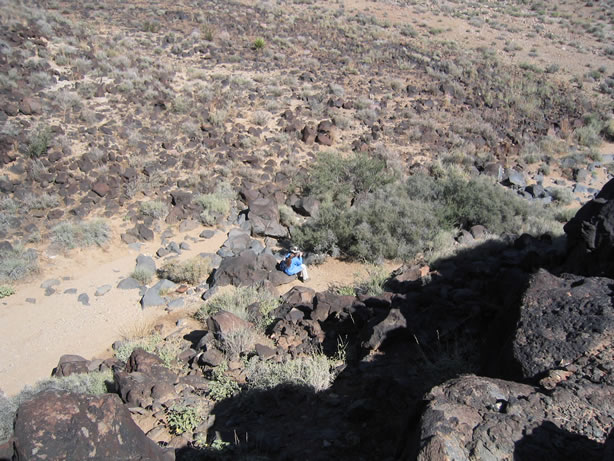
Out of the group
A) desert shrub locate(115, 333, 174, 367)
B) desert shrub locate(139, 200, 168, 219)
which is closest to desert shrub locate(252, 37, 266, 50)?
desert shrub locate(139, 200, 168, 219)

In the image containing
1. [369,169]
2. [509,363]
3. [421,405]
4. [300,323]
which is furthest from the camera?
[369,169]

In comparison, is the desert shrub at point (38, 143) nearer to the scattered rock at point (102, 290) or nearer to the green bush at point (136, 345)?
the scattered rock at point (102, 290)

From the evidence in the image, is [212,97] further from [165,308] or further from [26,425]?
[26,425]

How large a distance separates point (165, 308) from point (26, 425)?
5405 millimetres

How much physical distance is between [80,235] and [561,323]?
31.2 ft

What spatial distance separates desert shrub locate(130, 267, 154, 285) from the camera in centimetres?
931

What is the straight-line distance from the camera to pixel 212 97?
15836mm

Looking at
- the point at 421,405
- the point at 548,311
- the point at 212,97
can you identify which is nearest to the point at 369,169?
the point at 212,97

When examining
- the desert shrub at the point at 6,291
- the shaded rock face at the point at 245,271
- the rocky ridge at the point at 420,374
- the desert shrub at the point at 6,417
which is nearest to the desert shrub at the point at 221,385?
the rocky ridge at the point at 420,374

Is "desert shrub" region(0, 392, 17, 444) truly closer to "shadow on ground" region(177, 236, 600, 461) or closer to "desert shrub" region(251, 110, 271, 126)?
"shadow on ground" region(177, 236, 600, 461)

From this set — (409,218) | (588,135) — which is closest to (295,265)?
(409,218)

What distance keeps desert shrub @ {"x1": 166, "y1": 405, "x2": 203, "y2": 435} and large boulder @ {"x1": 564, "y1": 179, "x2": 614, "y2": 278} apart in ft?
16.3

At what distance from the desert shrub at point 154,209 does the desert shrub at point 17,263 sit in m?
2.45

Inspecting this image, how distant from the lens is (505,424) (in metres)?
2.87
